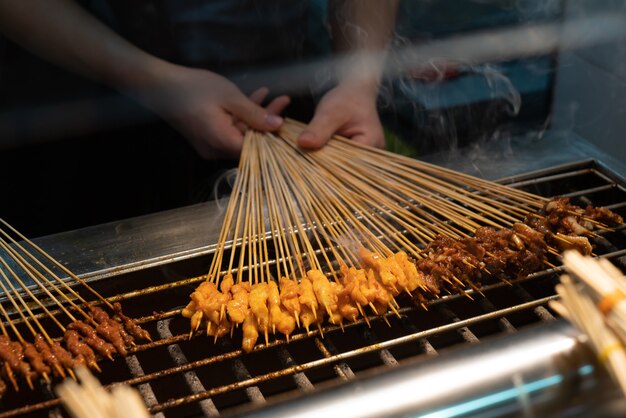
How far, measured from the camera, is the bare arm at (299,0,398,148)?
3090 millimetres

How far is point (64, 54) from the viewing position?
2953 mm

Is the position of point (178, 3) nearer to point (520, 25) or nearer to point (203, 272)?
point (203, 272)

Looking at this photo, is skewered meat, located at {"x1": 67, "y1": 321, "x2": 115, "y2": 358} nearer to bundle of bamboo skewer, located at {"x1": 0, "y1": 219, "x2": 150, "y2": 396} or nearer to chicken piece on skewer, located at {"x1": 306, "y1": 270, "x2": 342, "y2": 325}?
bundle of bamboo skewer, located at {"x1": 0, "y1": 219, "x2": 150, "y2": 396}

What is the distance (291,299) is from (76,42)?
63.6 inches

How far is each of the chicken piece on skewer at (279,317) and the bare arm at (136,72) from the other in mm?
1081

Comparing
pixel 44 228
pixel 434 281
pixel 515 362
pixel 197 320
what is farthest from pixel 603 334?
pixel 44 228

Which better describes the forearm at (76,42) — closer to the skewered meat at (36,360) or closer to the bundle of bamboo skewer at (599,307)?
the skewered meat at (36,360)

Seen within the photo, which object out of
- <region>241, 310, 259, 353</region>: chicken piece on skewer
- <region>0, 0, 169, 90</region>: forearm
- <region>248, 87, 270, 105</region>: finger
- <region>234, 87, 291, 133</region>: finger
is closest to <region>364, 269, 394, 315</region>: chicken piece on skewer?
<region>241, 310, 259, 353</region>: chicken piece on skewer

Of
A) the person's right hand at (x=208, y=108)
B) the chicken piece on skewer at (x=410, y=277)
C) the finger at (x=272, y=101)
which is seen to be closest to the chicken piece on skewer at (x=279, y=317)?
the chicken piece on skewer at (x=410, y=277)

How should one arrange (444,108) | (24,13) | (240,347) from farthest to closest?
(444,108)
(24,13)
(240,347)

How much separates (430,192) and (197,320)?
1051mm

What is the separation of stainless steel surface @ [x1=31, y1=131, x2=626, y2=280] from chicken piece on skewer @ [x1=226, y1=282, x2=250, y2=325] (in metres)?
0.36

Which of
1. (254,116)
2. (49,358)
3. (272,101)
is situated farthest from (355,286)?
(272,101)

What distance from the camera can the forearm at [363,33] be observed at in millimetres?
3346
